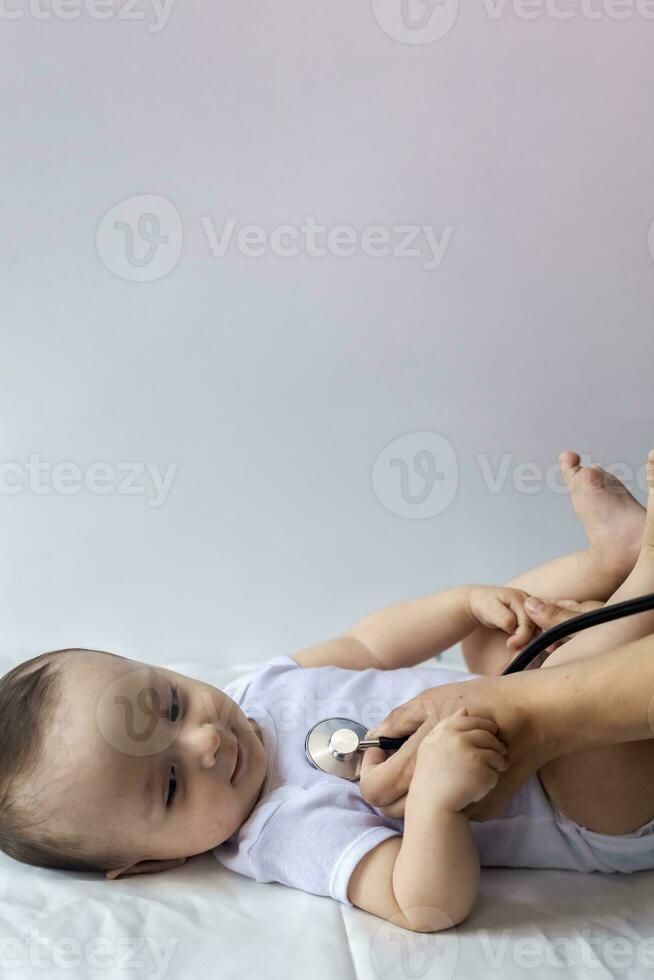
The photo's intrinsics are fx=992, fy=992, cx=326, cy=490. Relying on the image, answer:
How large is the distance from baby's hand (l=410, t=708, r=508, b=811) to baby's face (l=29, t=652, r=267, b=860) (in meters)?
0.23

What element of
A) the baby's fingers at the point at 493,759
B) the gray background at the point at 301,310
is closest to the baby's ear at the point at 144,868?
the baby's fingers at the point at 493,759

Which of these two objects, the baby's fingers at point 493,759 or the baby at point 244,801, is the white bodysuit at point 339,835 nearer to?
the baby at point 244,801

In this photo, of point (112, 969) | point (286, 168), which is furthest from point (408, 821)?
point (286, 168)

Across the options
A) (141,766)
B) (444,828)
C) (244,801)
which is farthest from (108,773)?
(444,828)

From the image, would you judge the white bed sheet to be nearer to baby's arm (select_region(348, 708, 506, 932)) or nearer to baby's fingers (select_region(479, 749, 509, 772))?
baby's arm (select_region(348, 708, 506, 932))

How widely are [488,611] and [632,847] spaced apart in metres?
0.34

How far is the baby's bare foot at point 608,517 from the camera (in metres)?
1.16

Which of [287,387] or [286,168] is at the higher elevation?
[286,168]

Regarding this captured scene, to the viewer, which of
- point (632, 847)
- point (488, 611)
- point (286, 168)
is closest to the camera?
point (632, 847)

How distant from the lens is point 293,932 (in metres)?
0.90

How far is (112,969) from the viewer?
0.84m

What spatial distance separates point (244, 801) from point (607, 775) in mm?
371

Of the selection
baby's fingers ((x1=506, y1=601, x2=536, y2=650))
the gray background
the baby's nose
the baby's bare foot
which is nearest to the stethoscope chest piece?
the baby's nose

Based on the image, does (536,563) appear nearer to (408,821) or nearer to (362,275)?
(362,275)
